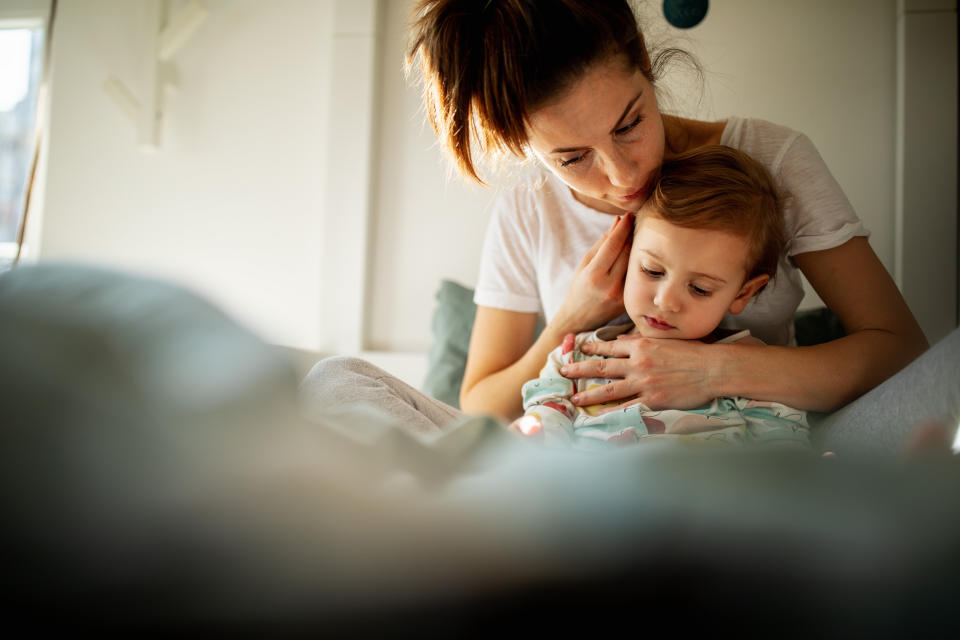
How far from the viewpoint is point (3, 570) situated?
250mm

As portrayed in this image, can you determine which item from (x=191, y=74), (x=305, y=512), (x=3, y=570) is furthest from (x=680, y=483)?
(x=191, y=74)

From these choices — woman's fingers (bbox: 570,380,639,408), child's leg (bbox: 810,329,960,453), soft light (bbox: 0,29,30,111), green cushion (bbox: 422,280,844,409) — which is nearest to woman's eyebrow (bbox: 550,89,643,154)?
woman's fingers (bbox: 570,380,639,408)

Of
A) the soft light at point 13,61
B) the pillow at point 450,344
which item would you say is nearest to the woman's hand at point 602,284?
the pillow at point 450,344

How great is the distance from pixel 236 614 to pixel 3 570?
87mm

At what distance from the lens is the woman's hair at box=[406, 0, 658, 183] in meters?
0.91

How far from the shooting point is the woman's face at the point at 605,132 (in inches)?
36.6

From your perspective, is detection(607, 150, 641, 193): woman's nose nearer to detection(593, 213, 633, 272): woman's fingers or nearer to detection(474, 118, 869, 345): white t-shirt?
detection(593, 213, 633, 272): woman's fingers

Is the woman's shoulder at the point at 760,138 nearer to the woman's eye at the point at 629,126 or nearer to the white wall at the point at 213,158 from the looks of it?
the woman's eye at the point at 629,126

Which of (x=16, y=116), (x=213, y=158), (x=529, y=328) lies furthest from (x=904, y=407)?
(x=16, y=116)

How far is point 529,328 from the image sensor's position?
1.37 metres

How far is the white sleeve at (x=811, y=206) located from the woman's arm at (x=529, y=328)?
253 millimetres

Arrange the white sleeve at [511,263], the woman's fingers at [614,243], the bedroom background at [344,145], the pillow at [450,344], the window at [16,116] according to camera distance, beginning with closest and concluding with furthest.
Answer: the woman's fingers at [614,243]
the white sleeve at [511,263]
the pillow at [450,344]
the bedroom background at [344,145]
the window at [16,116]

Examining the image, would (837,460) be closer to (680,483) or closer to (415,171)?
(680,483)

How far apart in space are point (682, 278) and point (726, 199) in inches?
5.2
